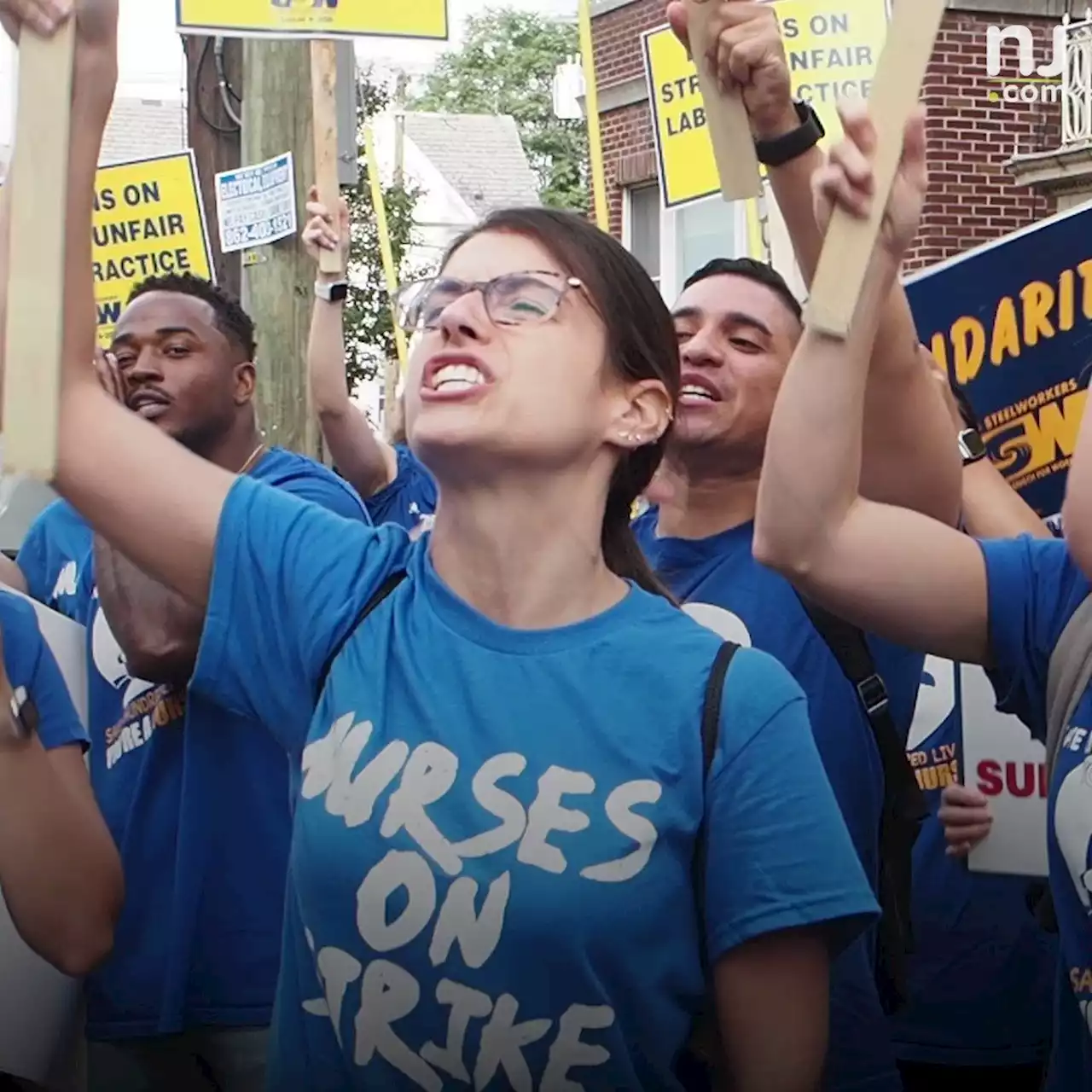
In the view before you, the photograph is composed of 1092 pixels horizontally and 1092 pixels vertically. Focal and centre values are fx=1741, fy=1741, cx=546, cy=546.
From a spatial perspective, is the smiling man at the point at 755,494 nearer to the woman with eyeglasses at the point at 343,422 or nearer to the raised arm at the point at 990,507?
the raised arm at the point at 990,507

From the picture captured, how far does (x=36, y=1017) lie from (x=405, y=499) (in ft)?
8.20

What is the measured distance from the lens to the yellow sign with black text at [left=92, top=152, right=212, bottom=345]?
5.91 meters

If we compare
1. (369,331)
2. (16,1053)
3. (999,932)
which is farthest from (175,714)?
(369,331)

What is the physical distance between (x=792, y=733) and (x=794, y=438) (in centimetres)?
33

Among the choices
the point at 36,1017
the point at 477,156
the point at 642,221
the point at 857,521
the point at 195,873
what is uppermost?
the point at 477,156

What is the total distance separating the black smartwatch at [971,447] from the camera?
2.87m

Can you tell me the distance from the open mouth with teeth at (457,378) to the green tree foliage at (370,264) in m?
18.3

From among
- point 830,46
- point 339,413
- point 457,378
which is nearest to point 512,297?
point 457,378

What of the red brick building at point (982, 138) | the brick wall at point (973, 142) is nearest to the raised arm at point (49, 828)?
the red brick building at point (982, 138)

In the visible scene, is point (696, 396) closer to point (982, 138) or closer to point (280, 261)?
point (280, 261)

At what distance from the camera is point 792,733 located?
1.87 meters

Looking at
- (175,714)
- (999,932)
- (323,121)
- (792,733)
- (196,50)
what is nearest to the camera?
(792,733)

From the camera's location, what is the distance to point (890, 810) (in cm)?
242

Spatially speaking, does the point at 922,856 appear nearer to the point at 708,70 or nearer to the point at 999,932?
the point at 999,932
